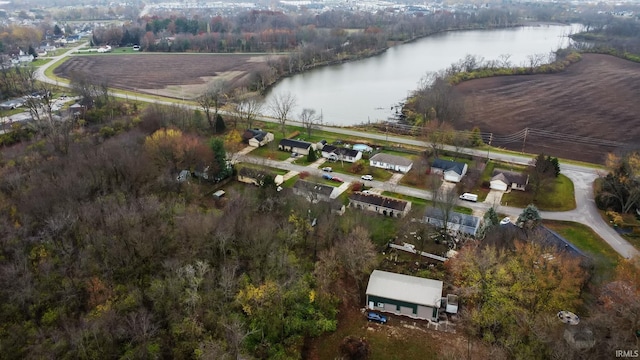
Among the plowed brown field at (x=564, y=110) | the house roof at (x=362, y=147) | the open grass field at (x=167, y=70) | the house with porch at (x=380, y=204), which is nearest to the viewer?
the house with porch at (x=380, y=204)

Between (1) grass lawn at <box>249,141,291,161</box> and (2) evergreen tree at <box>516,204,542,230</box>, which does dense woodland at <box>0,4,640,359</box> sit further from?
(1) grass lawn at <box>249,141,291,161</box>

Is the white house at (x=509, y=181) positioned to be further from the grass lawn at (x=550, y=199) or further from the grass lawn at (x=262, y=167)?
the grass lawn at (x=262, y=167)

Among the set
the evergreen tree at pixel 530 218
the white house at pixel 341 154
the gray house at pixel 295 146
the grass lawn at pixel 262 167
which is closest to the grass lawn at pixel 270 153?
the gray house at pixel 295 146

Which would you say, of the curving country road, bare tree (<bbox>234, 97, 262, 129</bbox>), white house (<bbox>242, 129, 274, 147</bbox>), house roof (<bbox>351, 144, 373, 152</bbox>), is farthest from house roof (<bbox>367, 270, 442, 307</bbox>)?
bare tree (<bbox>234, 97, 262, 129</bbox>)

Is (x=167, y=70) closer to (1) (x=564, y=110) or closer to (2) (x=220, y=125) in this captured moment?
(2) (x=220, y=125)

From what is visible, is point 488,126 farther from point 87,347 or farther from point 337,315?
point 87,347
